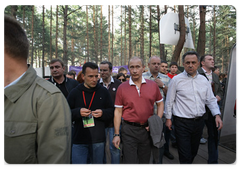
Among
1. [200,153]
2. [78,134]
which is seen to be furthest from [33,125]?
[200,153]

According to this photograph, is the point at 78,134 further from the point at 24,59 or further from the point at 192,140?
the point at 192,140

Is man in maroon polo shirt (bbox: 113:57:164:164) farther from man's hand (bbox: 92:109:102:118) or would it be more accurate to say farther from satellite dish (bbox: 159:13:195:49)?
satellite dish (bbox: 159:13:195:49)

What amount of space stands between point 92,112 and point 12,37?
1.48 m

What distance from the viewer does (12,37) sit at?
1.02 meters

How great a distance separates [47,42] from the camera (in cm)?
3089

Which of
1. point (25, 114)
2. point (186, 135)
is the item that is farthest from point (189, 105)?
point (25, 114)

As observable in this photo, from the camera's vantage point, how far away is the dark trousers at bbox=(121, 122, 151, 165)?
2402 mm

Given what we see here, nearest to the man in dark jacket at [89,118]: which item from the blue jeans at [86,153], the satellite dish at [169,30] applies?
the blue jeans at [86,153]

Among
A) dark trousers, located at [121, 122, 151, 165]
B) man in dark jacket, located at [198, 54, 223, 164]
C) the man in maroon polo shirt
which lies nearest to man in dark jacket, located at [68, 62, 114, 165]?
the man in maroon polo shirt

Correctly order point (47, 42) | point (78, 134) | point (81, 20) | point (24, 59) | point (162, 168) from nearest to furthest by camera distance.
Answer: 1. point (24, 59)
2. point (162, 168)
3. point (78, 134)
4. point (47, 42)
5. point (81, 20)

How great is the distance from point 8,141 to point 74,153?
149 centimetres

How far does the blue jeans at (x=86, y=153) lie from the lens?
2318 mm

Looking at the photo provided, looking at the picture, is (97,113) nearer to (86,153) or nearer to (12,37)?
(86,153)

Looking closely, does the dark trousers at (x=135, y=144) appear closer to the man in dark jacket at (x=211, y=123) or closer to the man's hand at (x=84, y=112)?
the man's hand at (x=84, y=112)
